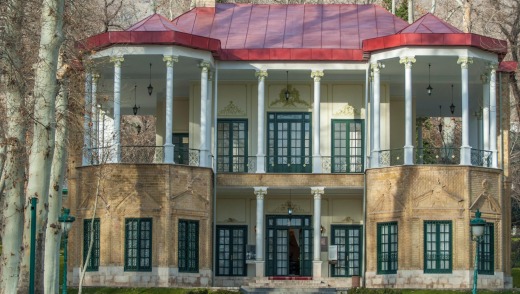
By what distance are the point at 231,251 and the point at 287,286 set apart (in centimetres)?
510

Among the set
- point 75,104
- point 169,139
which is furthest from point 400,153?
point 75,104

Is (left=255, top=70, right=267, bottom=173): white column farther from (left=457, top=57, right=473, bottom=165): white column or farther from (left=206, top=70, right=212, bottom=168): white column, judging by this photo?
(left=457, top=57, right=473, bottom=165): white column

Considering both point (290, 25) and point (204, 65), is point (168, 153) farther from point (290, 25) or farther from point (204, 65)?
point (290, 25)

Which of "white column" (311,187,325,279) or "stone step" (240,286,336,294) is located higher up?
A: "white column" (311,187,325,279)

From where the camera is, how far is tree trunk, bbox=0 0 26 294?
28.9 meters

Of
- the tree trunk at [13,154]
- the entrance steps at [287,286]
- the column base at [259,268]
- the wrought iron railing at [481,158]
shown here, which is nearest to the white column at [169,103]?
the entrance steps at [287,286]

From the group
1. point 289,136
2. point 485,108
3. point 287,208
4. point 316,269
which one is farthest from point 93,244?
point 485,108

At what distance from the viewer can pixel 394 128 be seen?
148 feet

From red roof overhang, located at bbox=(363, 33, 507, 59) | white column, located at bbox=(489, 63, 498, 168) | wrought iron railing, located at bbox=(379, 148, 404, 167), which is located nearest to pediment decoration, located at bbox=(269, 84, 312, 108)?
wrought iron railing, located at bbox=(379, 148, 404, 167)

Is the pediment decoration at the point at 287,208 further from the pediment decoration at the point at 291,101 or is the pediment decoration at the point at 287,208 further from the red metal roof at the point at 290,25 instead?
the red metal roof at the point at 290,25

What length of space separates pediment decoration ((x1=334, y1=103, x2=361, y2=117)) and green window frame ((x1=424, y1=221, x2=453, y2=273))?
6.43 meters

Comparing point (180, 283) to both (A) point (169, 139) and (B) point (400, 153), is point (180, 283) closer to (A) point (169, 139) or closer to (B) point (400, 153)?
(A) point (169, 139)

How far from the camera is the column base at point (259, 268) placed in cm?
4207

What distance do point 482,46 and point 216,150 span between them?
10.4m
